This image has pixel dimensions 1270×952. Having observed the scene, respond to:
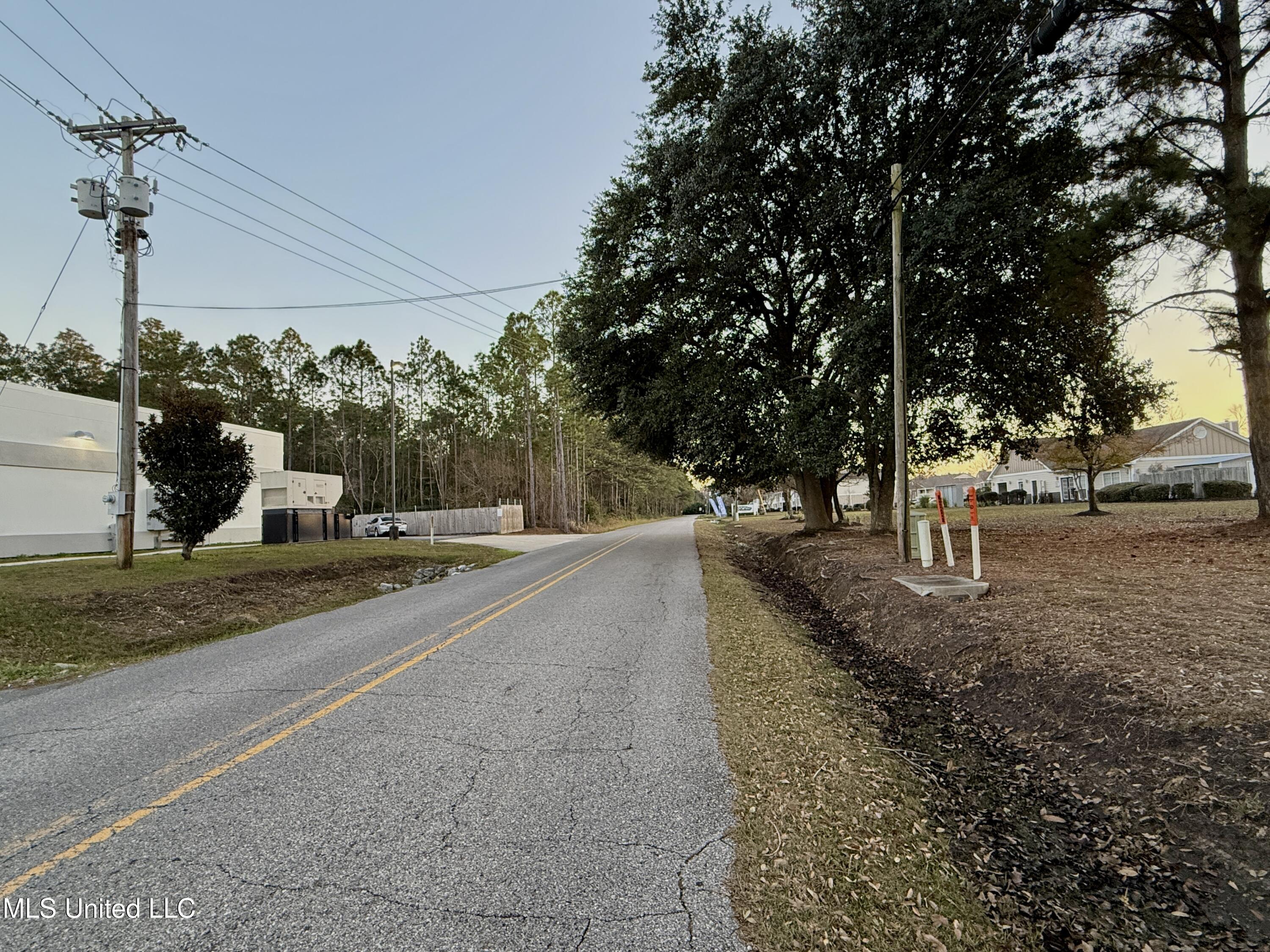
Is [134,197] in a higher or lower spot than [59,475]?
higher

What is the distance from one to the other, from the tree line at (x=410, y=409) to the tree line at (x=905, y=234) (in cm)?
1892

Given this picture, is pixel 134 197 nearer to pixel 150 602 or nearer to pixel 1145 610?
pixel 150 602

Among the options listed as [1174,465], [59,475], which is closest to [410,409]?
[59,475]

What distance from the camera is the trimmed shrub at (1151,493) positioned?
3079 centimetres

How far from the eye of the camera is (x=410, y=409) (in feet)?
165

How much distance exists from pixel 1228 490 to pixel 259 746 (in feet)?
128

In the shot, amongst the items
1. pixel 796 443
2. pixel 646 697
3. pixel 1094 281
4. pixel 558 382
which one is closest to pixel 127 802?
pixel 646 697

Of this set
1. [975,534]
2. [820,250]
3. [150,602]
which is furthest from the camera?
[820,250]

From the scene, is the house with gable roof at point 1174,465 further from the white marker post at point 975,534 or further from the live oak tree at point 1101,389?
the white marker post at point 975,534

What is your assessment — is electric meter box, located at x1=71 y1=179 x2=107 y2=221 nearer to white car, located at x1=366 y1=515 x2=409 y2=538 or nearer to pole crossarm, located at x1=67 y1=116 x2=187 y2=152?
pole crossarm, located at x1=67 y1=116 x2=187 y2=152

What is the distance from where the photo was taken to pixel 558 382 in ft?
119

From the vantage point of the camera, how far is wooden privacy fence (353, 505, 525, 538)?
37.1m

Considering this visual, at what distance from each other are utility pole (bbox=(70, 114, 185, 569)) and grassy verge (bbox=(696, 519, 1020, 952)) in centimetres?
1225

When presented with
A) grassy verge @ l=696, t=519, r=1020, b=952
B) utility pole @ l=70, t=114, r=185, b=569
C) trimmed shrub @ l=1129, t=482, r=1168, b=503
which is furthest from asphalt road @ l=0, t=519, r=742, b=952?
trimmed shrub @ l=1129, t=482, r=1168, b=503
